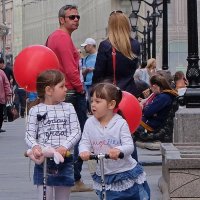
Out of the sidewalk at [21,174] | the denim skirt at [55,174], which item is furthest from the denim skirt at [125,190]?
the sidewalk at [21,174]

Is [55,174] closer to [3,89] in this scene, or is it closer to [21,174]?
[21,174]

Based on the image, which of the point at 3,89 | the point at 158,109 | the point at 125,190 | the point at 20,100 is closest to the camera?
the point at 125,190

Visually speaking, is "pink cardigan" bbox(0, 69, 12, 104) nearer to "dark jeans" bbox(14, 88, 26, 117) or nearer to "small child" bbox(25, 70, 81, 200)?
"small child" bbox(25, 70, 81, 200)

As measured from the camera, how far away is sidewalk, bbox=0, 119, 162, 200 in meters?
11.6

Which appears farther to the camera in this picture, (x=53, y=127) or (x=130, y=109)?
(x=130, y=109)

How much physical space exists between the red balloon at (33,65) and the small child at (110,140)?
6.68 ft

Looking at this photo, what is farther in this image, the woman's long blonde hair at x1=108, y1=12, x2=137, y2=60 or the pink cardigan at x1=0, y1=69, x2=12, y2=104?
the pink cardigan at x1=0, y1=69, x2=12, y2=104

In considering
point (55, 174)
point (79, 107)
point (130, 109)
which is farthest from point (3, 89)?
point (55, 174)

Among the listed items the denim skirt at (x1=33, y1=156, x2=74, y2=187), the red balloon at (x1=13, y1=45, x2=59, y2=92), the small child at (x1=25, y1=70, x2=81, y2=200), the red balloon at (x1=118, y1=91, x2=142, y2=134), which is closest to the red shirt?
the red balloon at (x1=13, y1=45, x2=59, y2=92)

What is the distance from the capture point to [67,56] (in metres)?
11.1

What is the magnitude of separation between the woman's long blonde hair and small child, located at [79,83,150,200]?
2.56m

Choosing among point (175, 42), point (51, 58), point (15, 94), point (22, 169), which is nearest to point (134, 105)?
point (51, 58)


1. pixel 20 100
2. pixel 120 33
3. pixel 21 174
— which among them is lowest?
pixel 21 174

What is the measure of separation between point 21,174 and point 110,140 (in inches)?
242
